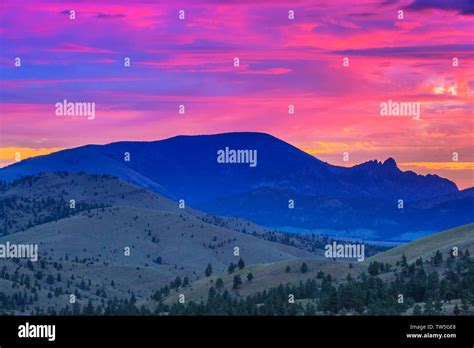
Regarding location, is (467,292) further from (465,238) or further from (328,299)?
(465,238)

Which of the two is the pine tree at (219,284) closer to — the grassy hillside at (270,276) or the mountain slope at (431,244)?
the grassy hillside at (270,276)

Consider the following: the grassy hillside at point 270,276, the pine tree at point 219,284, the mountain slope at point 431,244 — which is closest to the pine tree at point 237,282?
the grassy hillside at point 270,276

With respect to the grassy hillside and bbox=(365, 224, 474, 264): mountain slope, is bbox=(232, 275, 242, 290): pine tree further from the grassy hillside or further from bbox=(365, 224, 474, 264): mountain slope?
bbox=(365, 224, 474, 264): mountain slope

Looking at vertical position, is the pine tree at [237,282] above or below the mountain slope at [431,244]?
below

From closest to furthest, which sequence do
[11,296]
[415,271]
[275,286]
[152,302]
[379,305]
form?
[379,305]
[415,271]
[275,286]
[152,302]
[11,296]

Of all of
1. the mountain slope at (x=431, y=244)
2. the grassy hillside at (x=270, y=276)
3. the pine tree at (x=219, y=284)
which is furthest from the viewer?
the mountain slope at (x=431, y=244)

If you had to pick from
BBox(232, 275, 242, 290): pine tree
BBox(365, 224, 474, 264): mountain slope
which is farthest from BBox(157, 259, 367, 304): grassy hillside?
BBox(365, 224, 474, 264): mountain slope

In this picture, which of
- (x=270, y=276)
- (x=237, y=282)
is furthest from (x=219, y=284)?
(x=270, y=276)

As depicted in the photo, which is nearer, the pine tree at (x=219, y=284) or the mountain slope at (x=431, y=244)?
the pine tree at (x=219, y=284)

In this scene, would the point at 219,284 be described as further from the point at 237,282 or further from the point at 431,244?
the point at 431,244
